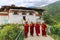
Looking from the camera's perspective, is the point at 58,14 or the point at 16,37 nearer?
the point at 16,37

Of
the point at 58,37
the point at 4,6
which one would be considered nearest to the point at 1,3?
the point at 4,6

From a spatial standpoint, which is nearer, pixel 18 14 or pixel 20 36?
pixel 20 36

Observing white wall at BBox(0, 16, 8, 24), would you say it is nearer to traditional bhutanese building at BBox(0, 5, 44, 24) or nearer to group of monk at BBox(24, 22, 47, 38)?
traditional bhutanese building at BBox(0, 5, 44, 24)

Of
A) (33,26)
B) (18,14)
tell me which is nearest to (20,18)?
(18,14)

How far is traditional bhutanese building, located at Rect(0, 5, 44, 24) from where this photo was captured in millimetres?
3262

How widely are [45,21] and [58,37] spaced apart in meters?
0.22

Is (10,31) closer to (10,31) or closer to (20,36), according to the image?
(10,31)

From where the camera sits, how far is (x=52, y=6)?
3.42 metres

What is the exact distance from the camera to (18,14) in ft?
10.8

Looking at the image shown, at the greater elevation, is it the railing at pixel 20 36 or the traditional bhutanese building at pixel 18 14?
the traditional bhutanese building at pixel 18 14

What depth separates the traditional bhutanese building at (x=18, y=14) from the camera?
3.26 metres

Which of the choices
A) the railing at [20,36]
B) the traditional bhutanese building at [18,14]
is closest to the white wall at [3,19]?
the traditional bhutanese building at [18,14]

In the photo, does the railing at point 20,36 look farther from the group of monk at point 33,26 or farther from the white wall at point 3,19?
the white wall at point 3,19

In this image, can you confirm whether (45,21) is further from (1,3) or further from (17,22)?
(1,3)
